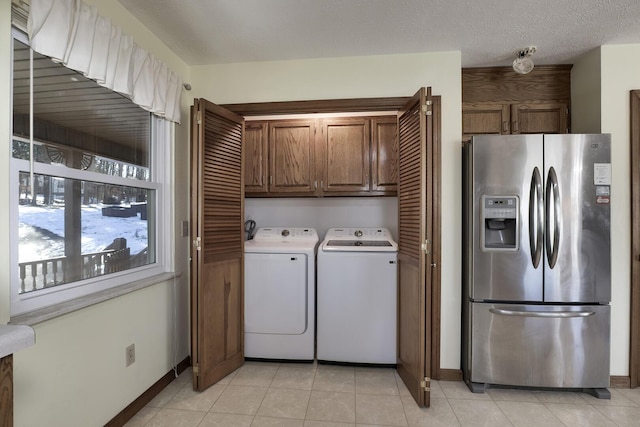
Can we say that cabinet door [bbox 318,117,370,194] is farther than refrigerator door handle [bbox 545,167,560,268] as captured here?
Yes

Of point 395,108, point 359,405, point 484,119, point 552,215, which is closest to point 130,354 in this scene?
point 359,405

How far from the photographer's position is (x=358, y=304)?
246 cm

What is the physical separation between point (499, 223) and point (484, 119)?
981mm

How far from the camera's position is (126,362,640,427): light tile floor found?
1.80 metres

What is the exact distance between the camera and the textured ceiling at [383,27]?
175 cm

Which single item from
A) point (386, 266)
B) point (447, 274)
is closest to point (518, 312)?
point (447, 274)

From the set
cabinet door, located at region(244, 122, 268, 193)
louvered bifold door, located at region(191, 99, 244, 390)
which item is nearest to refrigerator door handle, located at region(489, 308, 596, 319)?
louvered bifold door, located at region(191, 99, 244, 390)

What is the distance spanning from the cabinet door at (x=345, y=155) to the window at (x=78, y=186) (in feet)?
4.41

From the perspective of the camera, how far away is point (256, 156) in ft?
9.69

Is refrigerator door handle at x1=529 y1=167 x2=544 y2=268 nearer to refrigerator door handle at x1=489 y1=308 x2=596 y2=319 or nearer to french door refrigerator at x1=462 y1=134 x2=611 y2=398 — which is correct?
french door refrigerator at x1=462 y1=134 x2=611 y2=398

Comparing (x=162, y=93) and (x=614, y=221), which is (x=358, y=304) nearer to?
(x=614, y=221)

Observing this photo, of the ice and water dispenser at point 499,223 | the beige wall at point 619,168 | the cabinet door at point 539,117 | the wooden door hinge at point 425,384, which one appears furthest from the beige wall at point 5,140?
the beige wall at point 619,168

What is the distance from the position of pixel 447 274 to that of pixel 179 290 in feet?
6.58

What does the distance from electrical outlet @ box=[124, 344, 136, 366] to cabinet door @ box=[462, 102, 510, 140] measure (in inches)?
112
